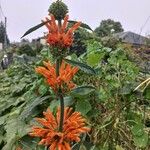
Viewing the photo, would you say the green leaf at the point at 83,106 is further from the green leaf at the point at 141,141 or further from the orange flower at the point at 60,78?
the orange flower at the point at 60,78

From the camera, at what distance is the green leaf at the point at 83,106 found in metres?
3.26

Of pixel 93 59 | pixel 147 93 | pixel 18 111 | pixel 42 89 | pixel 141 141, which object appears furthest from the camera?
pixel 18 111

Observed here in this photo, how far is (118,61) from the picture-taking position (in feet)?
11.8

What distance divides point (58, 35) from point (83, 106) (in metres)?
1.29

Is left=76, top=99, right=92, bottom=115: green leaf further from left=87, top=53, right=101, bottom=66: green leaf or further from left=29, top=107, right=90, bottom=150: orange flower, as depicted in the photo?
left=29, top=107, right=90, bottom=150: orange flower

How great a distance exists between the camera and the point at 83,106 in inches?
130

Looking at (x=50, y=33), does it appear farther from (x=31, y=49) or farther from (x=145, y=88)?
(x=31, y=49)

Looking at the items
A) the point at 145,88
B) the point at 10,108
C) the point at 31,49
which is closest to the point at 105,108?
the point at 145,88

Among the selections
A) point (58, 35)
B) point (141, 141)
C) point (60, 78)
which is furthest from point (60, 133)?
point (141, 141)

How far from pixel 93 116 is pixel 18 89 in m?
1.93

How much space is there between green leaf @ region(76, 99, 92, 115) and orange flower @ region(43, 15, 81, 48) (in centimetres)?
116

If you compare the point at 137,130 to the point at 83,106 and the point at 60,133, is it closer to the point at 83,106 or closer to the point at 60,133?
the point at 83,106

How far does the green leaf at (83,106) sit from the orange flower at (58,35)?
1.16m

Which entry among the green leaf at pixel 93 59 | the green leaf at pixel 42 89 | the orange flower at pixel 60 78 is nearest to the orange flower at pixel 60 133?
the orange flower at pixel 60 78
